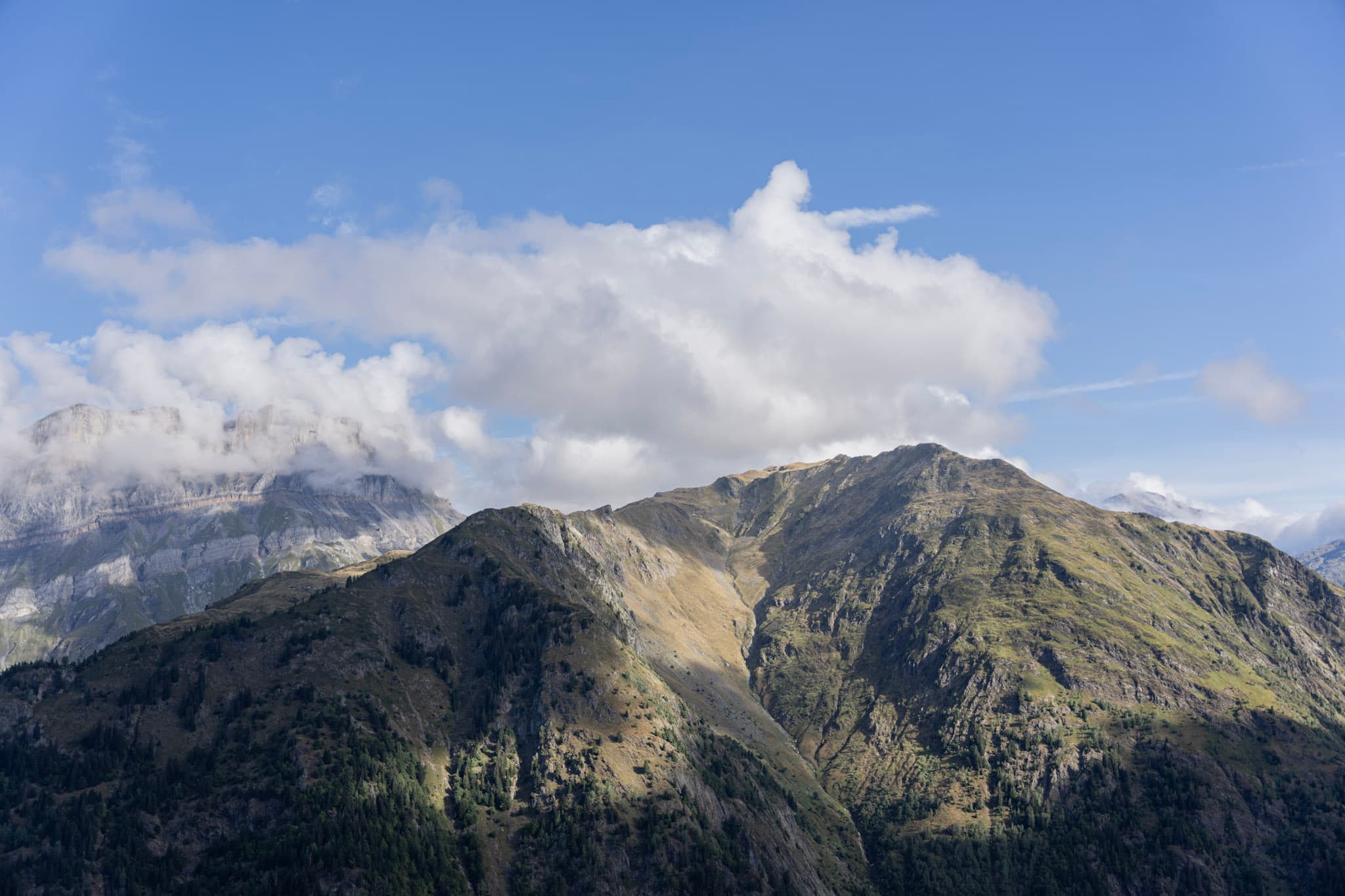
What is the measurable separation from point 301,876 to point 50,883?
189 ft

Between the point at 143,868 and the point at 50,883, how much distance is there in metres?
19.1

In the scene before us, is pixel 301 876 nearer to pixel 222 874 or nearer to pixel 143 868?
pixel 222 874

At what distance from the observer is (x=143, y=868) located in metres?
197

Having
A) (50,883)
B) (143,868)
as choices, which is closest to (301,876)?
(143,868)

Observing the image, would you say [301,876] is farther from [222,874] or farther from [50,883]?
[50,883]

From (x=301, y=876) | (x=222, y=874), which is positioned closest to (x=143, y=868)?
(x=222, y=874)

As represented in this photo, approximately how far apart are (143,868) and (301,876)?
39.7m

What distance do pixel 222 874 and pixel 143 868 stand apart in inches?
751

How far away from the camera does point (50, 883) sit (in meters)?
189

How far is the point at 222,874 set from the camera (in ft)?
656

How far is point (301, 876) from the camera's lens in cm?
19888

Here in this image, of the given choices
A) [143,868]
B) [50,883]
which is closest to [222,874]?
[143,868]

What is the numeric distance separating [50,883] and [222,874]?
37631mm

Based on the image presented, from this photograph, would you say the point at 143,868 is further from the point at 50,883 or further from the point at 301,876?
the point at 301,876
